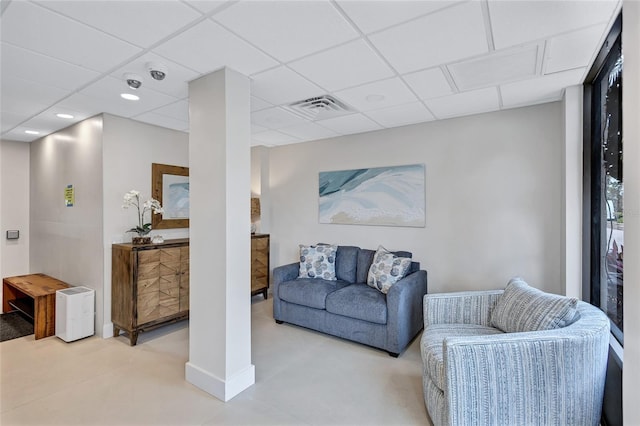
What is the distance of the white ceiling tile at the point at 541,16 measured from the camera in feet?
5.17

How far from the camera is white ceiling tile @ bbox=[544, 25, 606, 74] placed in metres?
1.84

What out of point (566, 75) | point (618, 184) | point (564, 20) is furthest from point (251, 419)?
point (566, 75)

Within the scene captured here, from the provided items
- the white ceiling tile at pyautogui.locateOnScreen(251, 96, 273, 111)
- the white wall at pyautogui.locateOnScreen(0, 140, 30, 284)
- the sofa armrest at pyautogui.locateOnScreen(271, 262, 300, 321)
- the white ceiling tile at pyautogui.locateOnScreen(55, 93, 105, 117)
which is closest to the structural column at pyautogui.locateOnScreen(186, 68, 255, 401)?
the white ceiling tile at pyautogui.locateOnScreen(251, 96, 273, 111)

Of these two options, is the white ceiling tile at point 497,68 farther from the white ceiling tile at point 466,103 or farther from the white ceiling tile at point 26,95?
the white ceiling tile at point 26,95

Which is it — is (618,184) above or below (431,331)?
above

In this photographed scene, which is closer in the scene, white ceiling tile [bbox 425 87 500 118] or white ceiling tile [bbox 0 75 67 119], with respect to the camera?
white ceiling tile [bbox 0 75 67 119]

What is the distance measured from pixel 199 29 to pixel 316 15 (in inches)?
27.1

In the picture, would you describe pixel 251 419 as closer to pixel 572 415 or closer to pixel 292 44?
pixel 572 415

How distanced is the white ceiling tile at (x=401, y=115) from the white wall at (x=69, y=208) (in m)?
3.05

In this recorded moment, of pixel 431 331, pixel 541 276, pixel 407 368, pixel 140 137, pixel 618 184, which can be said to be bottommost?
pixel 407 368

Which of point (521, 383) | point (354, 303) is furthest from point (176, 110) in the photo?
point (521, 383)

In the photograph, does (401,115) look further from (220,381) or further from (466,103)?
(220,381)

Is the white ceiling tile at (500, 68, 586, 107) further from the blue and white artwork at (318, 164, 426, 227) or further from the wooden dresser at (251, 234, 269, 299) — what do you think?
the wooden dresser at (251, 234, 269, 299)

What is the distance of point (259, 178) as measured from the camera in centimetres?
510
